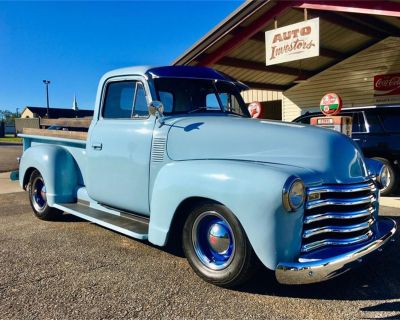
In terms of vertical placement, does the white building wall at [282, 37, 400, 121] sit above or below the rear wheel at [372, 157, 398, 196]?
above

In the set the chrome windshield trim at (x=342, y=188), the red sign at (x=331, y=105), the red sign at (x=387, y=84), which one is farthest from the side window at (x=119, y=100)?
the red sign at (x=387, y=84)

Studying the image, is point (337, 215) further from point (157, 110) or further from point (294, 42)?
point (294, 42)

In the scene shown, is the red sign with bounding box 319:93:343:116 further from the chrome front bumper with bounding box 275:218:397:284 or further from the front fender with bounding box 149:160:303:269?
the chrome front bumper with bounding box 275:218:397:284

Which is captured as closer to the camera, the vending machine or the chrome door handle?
the chrome door handle

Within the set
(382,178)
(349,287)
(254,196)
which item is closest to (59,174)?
(254,196)

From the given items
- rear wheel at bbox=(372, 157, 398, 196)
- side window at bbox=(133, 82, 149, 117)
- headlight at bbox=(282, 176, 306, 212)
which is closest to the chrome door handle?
side window at bbox=(133, 82, 149, 117)

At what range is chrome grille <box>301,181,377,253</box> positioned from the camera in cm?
300

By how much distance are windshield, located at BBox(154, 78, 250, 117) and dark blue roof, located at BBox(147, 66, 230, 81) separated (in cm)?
5

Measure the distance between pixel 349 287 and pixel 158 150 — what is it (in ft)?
7.14

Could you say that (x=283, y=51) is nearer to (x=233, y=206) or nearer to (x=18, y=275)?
(x=233, y=206)

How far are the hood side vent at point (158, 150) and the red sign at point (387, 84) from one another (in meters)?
10.6

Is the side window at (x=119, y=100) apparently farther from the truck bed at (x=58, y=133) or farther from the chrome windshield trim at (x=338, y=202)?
the chrome windshield trim at (x=338, y=202)

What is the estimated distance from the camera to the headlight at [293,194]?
286cm

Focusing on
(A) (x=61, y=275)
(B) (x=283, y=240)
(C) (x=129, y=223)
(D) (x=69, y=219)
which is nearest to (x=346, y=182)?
(B) (x=283, y=240)
